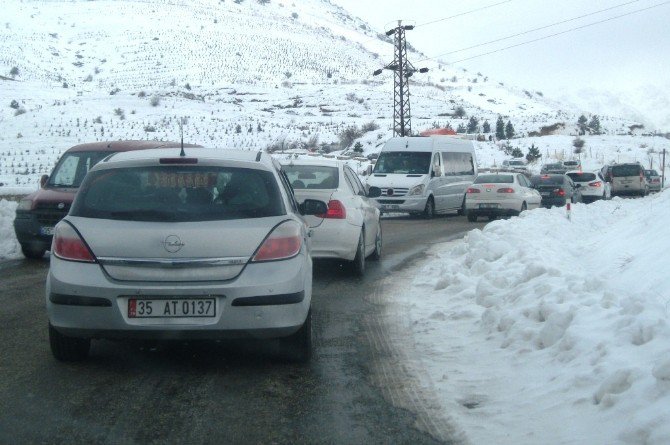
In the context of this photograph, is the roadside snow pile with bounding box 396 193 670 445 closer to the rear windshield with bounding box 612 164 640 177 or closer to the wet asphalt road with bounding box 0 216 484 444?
the wet asphalt road with bounding box 0 216 484 444

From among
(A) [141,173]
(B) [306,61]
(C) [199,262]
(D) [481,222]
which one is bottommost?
(D) [481,222]

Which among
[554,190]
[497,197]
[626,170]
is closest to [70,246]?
[497,197]

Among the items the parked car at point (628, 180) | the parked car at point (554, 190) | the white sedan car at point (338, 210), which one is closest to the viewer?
the white sedan car at point (338, 210)

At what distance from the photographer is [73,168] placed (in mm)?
13734

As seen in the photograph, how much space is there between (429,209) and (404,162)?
1730mm

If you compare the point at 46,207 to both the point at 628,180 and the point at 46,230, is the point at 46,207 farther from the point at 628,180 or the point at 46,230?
the point at 628,180

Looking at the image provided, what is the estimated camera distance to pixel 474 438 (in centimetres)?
464

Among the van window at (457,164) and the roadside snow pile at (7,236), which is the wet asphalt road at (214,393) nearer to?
the roadside snow pile at (7,236)

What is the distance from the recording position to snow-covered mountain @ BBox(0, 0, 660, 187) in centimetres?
6469

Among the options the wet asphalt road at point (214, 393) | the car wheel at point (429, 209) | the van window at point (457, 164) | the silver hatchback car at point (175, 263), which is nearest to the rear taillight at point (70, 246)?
the silver hatchback car at point (175, 263)

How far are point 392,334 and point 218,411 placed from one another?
2.80 metres

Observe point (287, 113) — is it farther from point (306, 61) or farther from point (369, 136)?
point (306, 61)

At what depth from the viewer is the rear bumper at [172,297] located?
5.68m

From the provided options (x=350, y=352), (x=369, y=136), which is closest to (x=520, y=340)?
(x=350, y=352)
